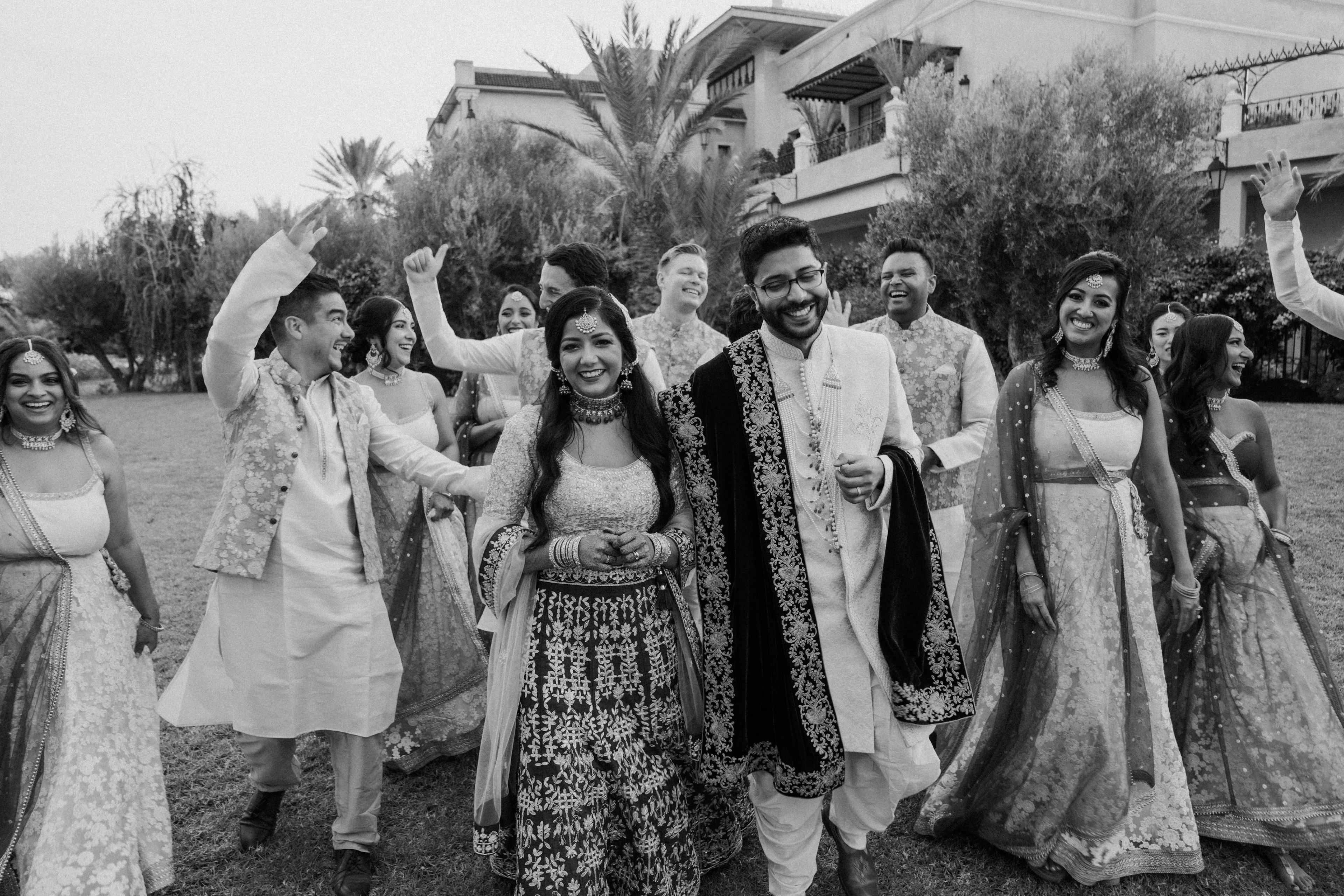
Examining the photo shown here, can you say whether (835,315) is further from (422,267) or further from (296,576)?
(296,576)

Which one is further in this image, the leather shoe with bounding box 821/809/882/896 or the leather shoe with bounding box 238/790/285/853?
the leather shoe with bounding box 238/790/285/853

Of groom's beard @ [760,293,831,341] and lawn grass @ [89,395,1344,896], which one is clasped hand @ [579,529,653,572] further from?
lawn grass @ [89,395,1344,896]

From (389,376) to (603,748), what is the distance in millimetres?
2782

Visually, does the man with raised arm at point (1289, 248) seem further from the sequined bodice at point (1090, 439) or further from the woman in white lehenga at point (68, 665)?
the woman in white lehenga at point (68, 665)

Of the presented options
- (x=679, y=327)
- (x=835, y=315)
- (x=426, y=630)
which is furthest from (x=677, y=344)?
(x=426, y=630)

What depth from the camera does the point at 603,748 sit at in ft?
9.33

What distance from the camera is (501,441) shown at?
296 cm

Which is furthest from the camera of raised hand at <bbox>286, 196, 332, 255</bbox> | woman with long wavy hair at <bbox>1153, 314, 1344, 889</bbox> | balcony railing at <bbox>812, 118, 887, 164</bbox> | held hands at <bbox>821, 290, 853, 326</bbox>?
balcony railing at <bbox>812, 118, 887, 164</bbox>

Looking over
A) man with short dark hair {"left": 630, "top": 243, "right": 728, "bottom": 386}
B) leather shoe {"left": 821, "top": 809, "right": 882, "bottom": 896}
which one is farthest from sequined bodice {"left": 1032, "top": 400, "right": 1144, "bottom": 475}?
man with short dark hair {"left": 630, "top": 243, "right": 728, "bottom": 386}

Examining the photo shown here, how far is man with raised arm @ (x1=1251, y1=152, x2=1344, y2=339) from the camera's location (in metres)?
3.74

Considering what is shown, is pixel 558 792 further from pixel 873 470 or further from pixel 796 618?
→ pixel 873 470

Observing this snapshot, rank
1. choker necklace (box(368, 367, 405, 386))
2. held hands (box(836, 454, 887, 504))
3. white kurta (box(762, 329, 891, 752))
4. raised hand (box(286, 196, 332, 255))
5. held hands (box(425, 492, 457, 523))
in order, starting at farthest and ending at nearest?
choker necklace (box(368, 367, 405, 386))
held hands (box(425, 492, 457, 523))
raised hand (box(286, 196, 332, 255))
white kurta (box(762, 329, 891, 752))
held hands (box(836, 454, 887, 504))

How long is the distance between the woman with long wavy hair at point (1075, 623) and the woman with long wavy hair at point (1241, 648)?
270mm

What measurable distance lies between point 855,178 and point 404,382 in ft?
59.1
